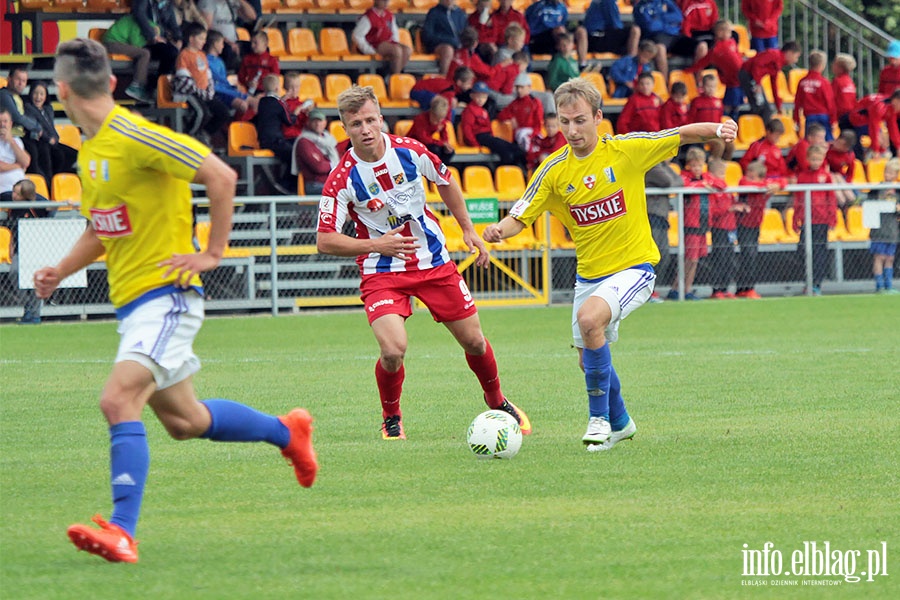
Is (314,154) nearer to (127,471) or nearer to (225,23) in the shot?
(225,23)

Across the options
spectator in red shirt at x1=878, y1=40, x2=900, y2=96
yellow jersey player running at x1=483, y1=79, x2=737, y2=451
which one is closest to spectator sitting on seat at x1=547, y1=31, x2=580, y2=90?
spectator in red shirt at x1=878, y1=40, x2=900, y2=96

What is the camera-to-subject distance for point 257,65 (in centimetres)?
2047

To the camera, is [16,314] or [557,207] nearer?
[557,207]

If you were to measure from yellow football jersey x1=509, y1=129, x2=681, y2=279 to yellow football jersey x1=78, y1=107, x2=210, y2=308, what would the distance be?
3.11 meters

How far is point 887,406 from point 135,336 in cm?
550

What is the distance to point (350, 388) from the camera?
10852 millimetres

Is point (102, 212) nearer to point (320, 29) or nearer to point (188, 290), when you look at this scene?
point (188, 290)

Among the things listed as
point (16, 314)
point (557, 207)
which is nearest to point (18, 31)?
point (16, 314)

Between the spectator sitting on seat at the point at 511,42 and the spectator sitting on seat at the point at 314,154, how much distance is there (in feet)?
13.6

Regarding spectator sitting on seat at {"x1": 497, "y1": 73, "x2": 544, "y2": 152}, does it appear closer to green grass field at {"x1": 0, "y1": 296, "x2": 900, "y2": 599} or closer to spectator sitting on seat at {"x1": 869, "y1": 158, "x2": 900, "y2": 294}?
spectator sitting on seat at {"x1": 869, "y1": 158, "x2": 900, "y2": 294}

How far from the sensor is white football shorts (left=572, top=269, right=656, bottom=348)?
7711 mm

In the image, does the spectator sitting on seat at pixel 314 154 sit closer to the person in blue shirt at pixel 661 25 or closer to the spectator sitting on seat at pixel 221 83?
the spectator sitting on seat at pixel 221 83

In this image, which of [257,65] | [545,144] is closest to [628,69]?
[545,144]

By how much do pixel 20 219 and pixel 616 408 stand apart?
35.0ft
